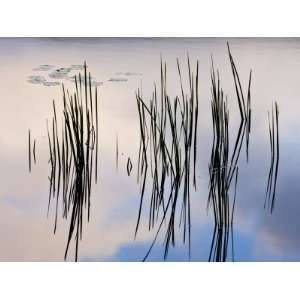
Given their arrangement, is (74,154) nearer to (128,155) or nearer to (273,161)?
(128,155)

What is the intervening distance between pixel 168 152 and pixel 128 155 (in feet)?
0.53

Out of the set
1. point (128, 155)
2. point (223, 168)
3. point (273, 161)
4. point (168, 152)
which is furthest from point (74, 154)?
point (273, 161)

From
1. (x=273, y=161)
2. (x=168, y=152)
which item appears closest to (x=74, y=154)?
(x=168, y=152)

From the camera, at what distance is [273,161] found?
1882 mm

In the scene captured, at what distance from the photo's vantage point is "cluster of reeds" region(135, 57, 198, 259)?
1.88 meters

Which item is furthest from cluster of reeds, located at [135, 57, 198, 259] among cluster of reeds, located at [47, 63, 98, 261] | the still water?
cluster of reeds, located at [47, 63, 98, 261]

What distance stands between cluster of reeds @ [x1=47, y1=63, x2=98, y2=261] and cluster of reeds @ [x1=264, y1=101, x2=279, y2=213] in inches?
27.4

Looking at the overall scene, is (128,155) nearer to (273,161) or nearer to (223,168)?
(223,168)

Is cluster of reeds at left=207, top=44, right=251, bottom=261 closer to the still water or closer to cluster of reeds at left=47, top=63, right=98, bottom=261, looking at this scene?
the still water

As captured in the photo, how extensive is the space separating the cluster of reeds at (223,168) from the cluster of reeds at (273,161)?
10cm

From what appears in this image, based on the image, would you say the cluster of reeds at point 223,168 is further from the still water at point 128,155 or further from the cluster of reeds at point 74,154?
the cluster of reeds at point 74,154

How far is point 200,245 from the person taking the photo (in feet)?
6.19

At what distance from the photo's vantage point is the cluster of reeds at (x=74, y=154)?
188 centimetres

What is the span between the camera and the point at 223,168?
1.88 m
